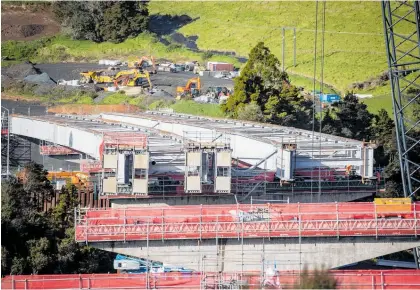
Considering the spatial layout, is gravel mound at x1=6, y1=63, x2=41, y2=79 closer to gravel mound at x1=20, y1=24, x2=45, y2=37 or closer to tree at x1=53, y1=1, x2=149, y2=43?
tree at x1=53, y1=1, x2=149, y2=43

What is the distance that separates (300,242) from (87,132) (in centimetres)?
1311

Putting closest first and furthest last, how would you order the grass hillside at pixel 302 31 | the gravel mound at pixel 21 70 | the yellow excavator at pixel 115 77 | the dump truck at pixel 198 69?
1. the yellow excavator at pixel 115 77
2. the gravel mound at pixel 21 70
3. the dump truck at pixel 198 69
4. the grass hillside at pixel 302 31

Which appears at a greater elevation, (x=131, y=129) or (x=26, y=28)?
(x=26, y=28)

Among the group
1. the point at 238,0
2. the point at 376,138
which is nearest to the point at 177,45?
the point at 238,0

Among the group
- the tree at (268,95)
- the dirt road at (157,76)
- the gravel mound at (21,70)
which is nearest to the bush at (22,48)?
the dirt road at (157,76)

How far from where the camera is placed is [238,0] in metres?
81.8

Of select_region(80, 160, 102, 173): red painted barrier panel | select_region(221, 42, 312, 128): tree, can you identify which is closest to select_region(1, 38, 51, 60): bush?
select_region(221, 42, 312, 128): tree

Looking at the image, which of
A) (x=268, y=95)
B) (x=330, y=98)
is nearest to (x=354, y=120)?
(x=268, y=95)

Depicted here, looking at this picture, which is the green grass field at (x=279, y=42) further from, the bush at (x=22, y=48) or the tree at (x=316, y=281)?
the tree at (x=316, y=281)

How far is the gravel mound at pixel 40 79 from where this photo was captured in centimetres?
6776

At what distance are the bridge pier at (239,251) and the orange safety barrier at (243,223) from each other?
0.22 metres

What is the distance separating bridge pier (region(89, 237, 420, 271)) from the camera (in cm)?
3362

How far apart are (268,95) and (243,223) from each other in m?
25.0

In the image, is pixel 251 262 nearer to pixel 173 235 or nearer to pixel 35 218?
pixel 173 235
